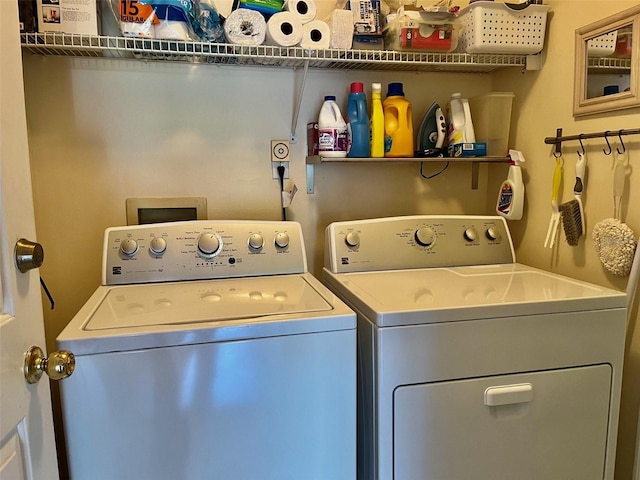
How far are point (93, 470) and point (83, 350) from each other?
27 centimetres

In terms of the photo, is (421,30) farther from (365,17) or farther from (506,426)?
(506,426)

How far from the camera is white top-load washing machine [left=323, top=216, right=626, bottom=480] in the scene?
1237mm

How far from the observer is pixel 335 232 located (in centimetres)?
169

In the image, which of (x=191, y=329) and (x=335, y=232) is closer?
(x=191, y=329)

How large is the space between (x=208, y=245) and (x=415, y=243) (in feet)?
2.33

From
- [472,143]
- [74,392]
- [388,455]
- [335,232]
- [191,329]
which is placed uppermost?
[472,143]

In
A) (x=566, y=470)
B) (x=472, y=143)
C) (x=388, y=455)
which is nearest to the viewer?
(x=388, y=455)

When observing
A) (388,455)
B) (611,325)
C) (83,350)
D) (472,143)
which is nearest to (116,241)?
(83,350)

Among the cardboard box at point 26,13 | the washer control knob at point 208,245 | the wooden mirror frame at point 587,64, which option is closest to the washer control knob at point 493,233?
the wooden mirror frame at point 587,64

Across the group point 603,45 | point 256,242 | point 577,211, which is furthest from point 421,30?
point 256,242

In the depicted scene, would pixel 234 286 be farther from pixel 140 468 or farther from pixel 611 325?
pixel 611 325

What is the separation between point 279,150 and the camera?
1.92 metres

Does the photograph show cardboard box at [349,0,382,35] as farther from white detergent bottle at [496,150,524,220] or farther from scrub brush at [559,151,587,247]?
scrub brush at [559,151,587,247]

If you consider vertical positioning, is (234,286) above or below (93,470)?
above
